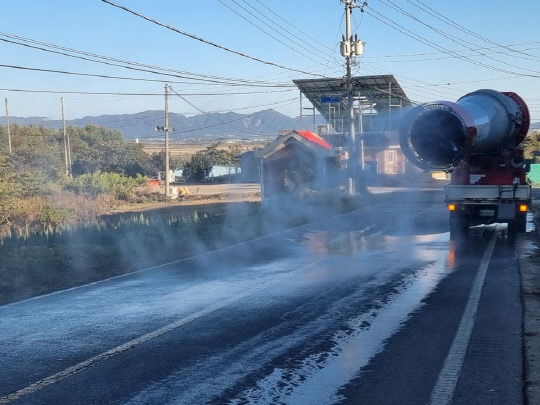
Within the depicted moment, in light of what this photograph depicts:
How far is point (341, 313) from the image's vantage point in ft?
30.4

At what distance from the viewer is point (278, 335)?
318 inches

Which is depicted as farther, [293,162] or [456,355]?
[293,162]

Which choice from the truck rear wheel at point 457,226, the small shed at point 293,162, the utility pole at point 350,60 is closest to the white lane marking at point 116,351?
the truck rear wheel at point 457,226

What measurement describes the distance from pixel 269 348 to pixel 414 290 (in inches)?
162

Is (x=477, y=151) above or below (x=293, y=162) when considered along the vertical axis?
below

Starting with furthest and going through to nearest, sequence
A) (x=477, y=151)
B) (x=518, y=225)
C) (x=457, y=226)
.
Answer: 1. (x=457, y=226)
2. (x=518, y=225)
3. (x=477, y=151)

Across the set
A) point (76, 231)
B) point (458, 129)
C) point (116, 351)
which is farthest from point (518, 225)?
point (116, 351)

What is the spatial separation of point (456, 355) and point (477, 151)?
10540 millimetres

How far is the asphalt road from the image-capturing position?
6.12 metres

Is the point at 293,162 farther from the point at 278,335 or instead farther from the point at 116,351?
the point at 116,351

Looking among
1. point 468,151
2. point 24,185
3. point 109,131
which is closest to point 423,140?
point 468,151

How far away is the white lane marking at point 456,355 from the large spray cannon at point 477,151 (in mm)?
4962

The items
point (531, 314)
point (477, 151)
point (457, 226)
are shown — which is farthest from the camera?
point (457, 226)

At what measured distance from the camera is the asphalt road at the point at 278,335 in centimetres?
612
